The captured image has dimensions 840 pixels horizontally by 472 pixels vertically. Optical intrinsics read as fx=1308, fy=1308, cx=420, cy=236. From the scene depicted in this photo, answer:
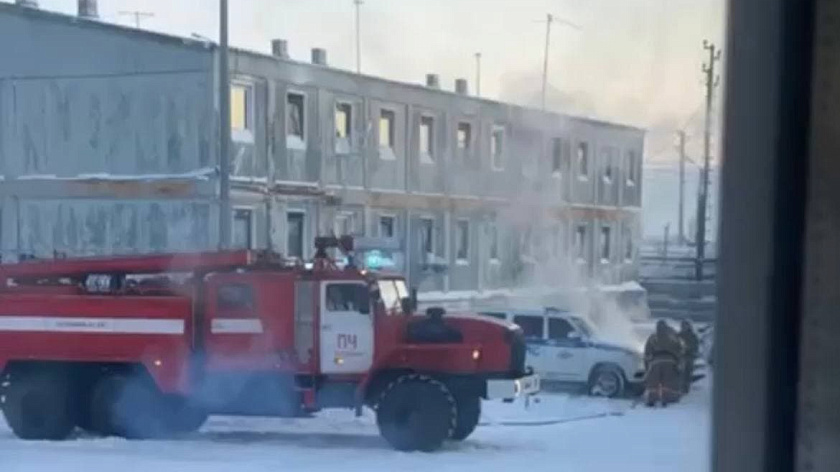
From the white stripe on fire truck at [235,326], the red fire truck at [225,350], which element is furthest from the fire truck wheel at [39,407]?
the white stripe on fire truck at [235,326]

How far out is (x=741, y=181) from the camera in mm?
1457

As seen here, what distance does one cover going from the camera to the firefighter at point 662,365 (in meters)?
1.85

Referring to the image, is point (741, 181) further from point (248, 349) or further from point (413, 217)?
point (248, 349)

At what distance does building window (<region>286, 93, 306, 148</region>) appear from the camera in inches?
78.1

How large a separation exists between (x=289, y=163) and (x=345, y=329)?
623mm

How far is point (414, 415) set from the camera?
2309mm

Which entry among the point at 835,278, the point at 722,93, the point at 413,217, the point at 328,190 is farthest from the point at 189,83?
the point at 835,278

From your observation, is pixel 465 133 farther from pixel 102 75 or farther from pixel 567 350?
pixel 102 75

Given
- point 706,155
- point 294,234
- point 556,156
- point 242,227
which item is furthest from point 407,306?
point 706,155

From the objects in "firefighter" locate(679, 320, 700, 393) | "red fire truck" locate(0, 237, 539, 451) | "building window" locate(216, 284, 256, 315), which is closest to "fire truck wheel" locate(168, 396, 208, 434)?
"red fire truck" locate(0, 237, 539, 451)

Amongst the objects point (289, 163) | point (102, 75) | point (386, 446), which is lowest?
point (386, 446)

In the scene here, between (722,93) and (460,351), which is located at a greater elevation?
(722,93)

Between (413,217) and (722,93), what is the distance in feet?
2.11

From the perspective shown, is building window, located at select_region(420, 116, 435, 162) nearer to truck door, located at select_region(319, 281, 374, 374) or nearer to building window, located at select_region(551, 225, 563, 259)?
building window, located at select_region(551, 225, 563, 259)
